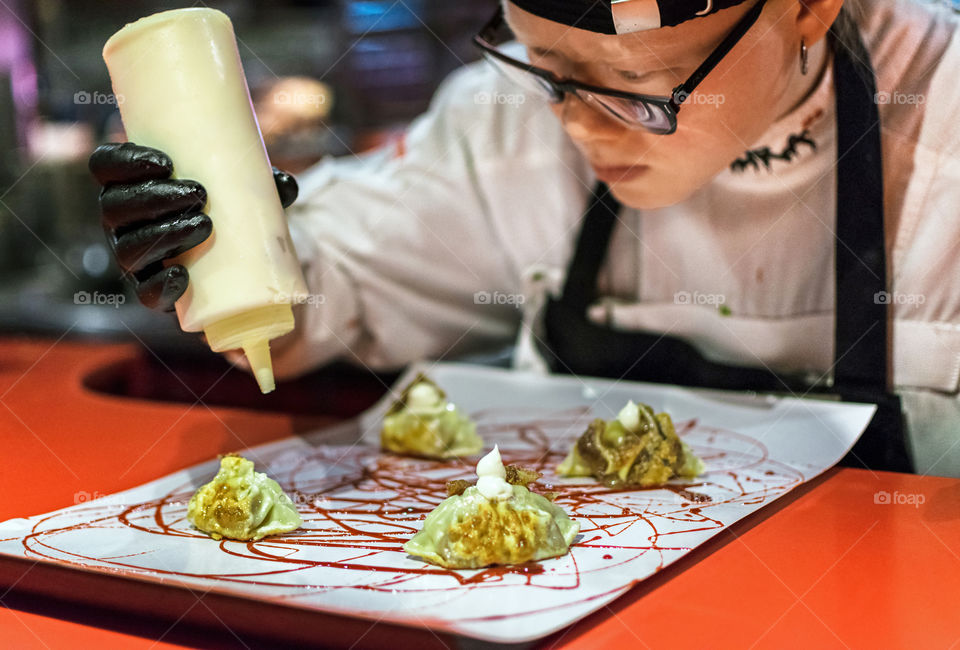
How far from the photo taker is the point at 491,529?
959 mm

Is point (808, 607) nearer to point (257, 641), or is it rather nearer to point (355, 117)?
point (257, 641)

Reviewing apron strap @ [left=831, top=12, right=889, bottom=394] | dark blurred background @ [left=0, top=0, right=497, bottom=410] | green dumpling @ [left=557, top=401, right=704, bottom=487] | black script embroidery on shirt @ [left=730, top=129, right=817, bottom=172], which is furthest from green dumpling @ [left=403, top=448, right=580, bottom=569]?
dark blurred background @ [left=0, top=0, right=497, bottom=410]

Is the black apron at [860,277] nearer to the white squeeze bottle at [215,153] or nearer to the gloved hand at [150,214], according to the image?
the white squeeze bottle at [215,153]

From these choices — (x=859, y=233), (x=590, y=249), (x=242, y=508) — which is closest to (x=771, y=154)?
(x=859, y=233)

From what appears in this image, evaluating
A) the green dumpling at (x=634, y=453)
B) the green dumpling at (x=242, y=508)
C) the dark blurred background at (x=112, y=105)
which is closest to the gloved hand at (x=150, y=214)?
the green dumpling at (x=242, y=508)

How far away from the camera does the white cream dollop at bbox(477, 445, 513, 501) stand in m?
1.00

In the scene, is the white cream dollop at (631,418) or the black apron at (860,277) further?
the black apron at (860,277)

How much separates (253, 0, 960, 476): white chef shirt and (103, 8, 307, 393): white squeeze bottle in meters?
0.80

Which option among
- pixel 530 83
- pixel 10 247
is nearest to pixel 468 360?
pixel 530 83

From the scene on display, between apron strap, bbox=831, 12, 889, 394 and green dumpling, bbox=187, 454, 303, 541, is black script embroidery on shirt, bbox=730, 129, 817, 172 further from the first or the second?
green dumpling, bbox=187, 454, 303, 541

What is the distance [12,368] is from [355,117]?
7.52 feet

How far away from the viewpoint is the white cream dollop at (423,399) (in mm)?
1532

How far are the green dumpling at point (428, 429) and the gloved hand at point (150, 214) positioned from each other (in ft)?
→ 1.70

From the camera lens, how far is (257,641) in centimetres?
84
